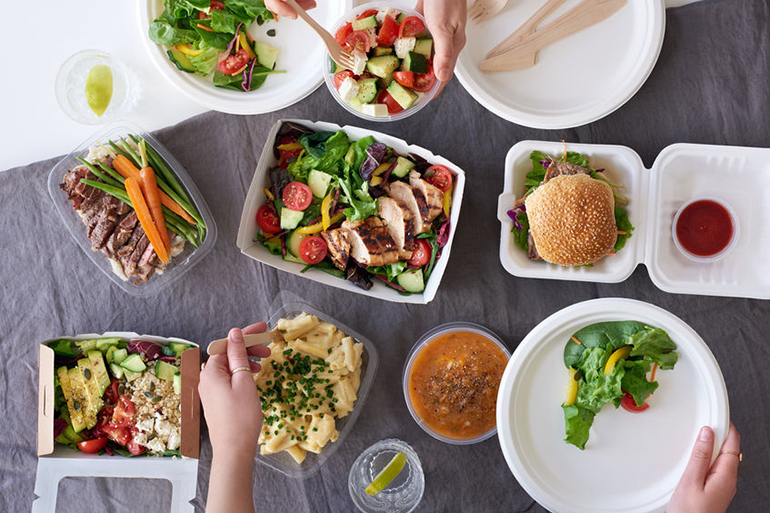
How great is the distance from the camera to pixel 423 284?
2.26m

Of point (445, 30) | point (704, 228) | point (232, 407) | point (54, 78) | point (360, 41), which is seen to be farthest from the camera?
point (54, 78)

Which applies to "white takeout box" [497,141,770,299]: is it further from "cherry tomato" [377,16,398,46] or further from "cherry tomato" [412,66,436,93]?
"cherry tomato" [377,16,398,46]

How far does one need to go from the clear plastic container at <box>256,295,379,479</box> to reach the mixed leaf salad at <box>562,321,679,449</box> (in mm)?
752

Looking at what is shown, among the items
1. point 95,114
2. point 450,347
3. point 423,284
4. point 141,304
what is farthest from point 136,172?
point 450,347

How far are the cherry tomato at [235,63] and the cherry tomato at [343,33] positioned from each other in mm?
388

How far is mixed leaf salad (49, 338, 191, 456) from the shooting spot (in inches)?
89.4

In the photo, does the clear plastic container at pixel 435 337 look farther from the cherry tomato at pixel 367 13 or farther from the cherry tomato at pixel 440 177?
the cherry tomato at pixel 367 13

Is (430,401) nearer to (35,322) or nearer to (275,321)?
(275,321)

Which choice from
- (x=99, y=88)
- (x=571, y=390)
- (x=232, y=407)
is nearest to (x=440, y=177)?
(x=571, y=390)

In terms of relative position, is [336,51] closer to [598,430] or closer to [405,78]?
[405,78]

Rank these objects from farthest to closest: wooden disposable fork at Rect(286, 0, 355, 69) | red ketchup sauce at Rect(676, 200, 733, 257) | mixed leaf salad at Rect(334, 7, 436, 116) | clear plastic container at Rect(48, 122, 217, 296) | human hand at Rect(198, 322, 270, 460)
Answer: clear plastic container at Rect(48, 122, 217, 296)
red ketchup sauce at Rect(676, 200, 733, 257)
mixed leaf salad at Rect(334, 7, 436, 116)
wooden disposable fork at Rect(286, 0, 355, 69)
human hand at Rect(198, 322, 270, 460)

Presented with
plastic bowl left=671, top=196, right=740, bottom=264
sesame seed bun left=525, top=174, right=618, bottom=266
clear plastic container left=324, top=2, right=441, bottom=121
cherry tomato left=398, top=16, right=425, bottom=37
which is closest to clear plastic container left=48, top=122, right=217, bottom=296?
clear plastic container left=324, top=2, right=441, bottom=121

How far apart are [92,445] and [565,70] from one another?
93.2 inches

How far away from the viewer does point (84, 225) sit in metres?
2.36
